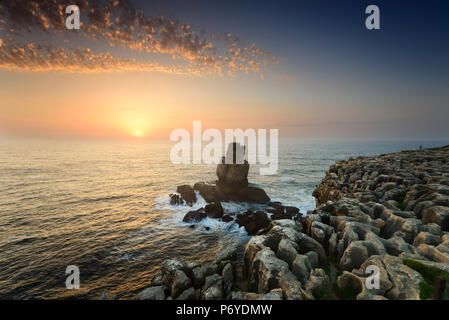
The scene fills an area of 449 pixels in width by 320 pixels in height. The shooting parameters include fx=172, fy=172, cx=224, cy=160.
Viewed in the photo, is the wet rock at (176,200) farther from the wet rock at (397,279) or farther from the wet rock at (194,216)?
the wet rock at (397,279)

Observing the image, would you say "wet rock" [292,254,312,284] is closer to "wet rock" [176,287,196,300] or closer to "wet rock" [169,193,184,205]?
"wet rock" [176,287,196,300]

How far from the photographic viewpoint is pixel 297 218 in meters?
34.1

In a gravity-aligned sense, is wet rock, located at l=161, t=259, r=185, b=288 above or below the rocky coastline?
below

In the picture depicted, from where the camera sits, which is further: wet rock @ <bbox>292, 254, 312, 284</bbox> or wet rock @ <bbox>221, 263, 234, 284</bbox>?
wet rock @ <bbox>221, 263, 234, 284</bbox>

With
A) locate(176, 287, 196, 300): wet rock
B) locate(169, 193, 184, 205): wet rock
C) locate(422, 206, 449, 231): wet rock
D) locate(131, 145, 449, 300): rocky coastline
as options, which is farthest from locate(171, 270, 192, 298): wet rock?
locate(169, 193, 184, 205): wet rock

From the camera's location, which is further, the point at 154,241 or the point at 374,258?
the point at 154,241

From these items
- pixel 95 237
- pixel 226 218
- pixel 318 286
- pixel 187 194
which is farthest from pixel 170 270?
pixel 187 194

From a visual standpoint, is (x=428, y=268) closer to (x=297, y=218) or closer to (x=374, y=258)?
(x=374, y=258)

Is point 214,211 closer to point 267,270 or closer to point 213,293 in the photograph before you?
point 213,293

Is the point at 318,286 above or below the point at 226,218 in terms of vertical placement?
above

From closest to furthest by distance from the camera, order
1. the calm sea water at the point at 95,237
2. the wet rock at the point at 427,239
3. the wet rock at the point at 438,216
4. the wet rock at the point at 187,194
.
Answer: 1. the wet rock at the point at 427,239
2. the wet rock at the point at 438,216
3. the calm sea water at the point at 95,237
4. the wet rock at the point at 187,194

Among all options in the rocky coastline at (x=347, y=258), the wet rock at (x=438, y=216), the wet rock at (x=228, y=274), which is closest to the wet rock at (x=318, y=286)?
the rocky coastline at (x=347, y=258)
